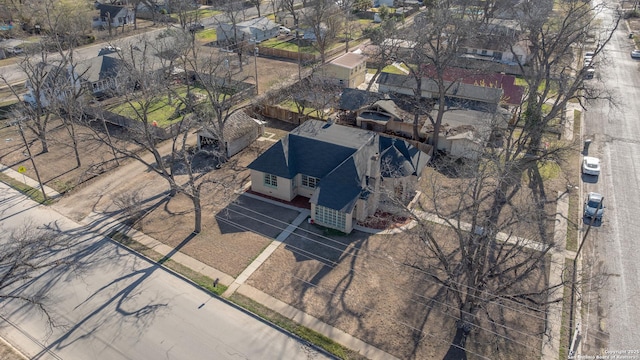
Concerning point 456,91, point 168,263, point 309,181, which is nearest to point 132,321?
point 168,263

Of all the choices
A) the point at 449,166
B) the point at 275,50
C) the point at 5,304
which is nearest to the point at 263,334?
the point at 5,304

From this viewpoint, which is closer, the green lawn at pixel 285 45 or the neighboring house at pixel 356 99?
the neighboring house at pixel 356 99

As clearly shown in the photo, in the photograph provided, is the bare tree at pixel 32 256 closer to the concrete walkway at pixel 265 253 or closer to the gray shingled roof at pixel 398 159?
the concrete walkway at pixel 265 253

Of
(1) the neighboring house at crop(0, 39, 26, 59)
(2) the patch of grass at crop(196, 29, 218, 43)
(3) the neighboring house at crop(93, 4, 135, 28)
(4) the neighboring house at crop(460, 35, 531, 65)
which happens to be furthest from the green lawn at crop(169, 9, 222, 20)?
(4) the neighboring house at crop(460, 35, 531, 65)

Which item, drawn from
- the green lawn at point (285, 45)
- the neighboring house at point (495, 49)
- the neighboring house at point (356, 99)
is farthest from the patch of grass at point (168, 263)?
the neighboring house at point (495, 49)

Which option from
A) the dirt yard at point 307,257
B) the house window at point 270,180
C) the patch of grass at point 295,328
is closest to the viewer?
the patch of grass at point 295,328

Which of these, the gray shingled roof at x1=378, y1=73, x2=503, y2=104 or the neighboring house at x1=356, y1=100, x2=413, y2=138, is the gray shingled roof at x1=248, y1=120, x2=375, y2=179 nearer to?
the neighboring house at x1=356, y1=100, x2=413, y2=138
